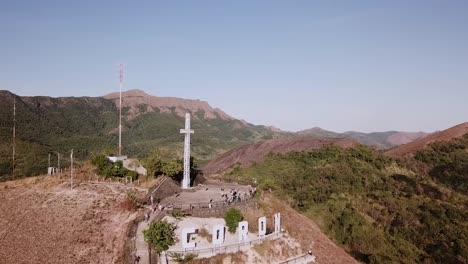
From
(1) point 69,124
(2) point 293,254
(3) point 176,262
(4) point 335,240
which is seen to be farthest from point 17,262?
(1) point 69,124

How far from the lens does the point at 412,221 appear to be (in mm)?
56312

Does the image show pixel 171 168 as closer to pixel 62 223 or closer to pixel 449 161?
pixel 62 223

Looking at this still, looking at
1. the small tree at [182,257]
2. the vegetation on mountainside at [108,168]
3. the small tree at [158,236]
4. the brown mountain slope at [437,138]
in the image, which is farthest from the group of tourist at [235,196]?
the brown mountain slope at [437,138]

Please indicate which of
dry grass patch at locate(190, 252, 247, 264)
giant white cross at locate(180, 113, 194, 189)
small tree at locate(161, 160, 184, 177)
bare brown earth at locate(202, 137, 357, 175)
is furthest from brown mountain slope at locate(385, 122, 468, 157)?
dry grass patch at locate(190, 252, 247, 264)

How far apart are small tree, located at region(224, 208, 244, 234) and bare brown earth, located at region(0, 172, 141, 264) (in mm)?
7719

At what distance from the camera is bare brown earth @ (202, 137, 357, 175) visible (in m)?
92.6

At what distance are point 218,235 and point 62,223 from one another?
13.2 metres

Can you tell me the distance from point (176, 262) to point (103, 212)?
10.6 metres

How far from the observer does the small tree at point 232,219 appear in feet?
112

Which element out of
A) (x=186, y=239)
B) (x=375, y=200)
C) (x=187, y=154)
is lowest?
(x=375, y=200)

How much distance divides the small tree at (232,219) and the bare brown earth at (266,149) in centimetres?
5426

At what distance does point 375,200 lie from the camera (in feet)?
208

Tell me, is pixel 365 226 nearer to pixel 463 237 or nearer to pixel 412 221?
pixel 412 221

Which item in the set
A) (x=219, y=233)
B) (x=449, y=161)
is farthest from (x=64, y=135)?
(x=219, y=233)
